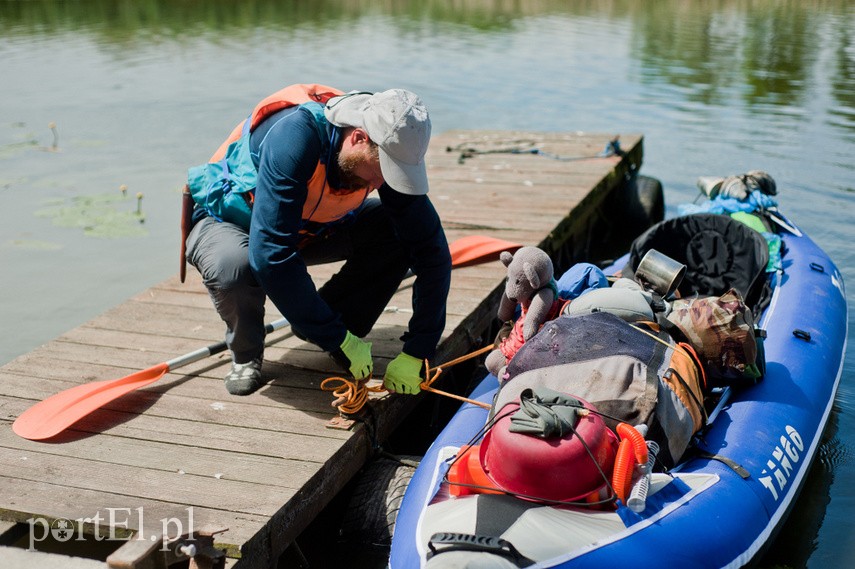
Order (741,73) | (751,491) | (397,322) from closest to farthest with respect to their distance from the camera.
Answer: (751,491) < (397,322) < (741,73)

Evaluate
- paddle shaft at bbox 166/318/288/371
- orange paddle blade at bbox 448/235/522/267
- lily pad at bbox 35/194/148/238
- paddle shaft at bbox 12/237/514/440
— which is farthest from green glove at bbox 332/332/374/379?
lily pad at bbox 35/194/148/238

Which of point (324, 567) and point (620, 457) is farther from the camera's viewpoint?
point (324, 567)

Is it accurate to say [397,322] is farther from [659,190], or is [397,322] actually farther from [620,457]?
[659,190]

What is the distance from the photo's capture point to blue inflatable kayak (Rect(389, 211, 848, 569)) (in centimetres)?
249

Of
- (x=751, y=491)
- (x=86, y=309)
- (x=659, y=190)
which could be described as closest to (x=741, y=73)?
(x=659, y=190)

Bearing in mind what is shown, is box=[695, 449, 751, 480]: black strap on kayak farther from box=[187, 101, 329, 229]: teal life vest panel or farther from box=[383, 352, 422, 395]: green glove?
box=[187, 101, 329, 229]: teal life vest panel

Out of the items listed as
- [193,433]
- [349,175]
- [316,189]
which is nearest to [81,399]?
[193,433]

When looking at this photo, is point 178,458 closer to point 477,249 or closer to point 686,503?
point 686,503

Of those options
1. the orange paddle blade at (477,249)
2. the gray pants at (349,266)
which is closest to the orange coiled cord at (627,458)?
the gray pants at (349,266)

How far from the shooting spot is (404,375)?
352cm

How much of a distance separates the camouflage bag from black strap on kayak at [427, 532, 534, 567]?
1378 millimetres

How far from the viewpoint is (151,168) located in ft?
31.6

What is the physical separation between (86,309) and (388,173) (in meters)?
4.21

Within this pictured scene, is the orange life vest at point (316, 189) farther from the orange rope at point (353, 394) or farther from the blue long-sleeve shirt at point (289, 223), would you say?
the orange rope at point (353, 394)
